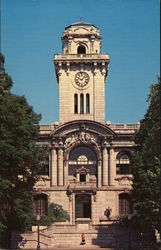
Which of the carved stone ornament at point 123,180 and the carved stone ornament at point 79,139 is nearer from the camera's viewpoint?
the carved stone ornament at point 123,180

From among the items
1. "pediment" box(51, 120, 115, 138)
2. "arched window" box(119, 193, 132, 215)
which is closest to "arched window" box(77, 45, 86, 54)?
"pediment" box(51, 120, 115, 138)

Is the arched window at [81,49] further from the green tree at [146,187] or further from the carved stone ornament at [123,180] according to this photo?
the green tree at [146,187]

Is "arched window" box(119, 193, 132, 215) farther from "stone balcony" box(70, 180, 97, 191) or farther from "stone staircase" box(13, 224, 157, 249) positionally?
"stone staircase" box(13, 224, 157, 249)

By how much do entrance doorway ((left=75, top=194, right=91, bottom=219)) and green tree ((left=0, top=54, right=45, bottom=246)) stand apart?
95.0ft

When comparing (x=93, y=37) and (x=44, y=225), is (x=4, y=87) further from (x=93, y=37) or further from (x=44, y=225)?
(x=93, y=37)

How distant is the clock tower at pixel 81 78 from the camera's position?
269 ft

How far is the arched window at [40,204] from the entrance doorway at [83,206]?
4259 millimetres

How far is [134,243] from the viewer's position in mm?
61219

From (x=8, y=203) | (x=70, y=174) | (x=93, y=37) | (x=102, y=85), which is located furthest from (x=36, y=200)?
(x=8, y=203)

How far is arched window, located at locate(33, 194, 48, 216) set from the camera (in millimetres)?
77438

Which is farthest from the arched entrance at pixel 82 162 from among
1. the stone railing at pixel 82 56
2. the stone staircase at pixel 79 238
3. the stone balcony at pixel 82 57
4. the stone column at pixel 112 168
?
the stone staircase at pixel 79 238

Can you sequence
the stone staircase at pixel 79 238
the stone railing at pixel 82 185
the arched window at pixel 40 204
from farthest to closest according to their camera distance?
the arched window at pixel 40 204
the stone railing at pixel 82 185
the stone staircase at pixel 79 238

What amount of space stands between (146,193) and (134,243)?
987cm

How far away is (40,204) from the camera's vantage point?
7794cm
